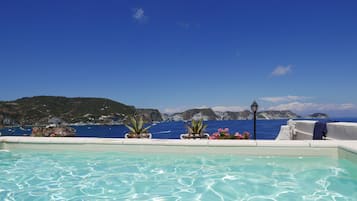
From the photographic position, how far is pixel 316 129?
34.0 feet

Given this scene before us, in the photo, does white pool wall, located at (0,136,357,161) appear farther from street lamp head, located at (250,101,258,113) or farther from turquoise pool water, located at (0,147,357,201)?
street lamp head, located at (250,101,258,113)

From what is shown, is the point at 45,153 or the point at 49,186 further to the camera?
the point at 45,153

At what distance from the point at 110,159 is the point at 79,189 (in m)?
A: 2.56

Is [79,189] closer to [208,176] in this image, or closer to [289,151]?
[208,176]

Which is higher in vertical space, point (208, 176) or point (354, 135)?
point (354, 135)

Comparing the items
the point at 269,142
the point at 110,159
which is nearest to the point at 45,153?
the point at 110,159

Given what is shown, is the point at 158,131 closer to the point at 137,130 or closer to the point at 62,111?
the point at 62,111

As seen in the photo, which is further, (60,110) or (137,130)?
(60,110)

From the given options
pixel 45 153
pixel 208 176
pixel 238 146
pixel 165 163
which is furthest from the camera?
pixel 45 153

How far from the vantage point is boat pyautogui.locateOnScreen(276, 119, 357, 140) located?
872cm

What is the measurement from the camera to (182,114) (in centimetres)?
19362

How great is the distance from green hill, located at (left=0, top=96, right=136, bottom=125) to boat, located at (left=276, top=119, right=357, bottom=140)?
10709 cm

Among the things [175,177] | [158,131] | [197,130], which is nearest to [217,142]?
[175,177]

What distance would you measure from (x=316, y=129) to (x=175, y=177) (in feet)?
22.1
